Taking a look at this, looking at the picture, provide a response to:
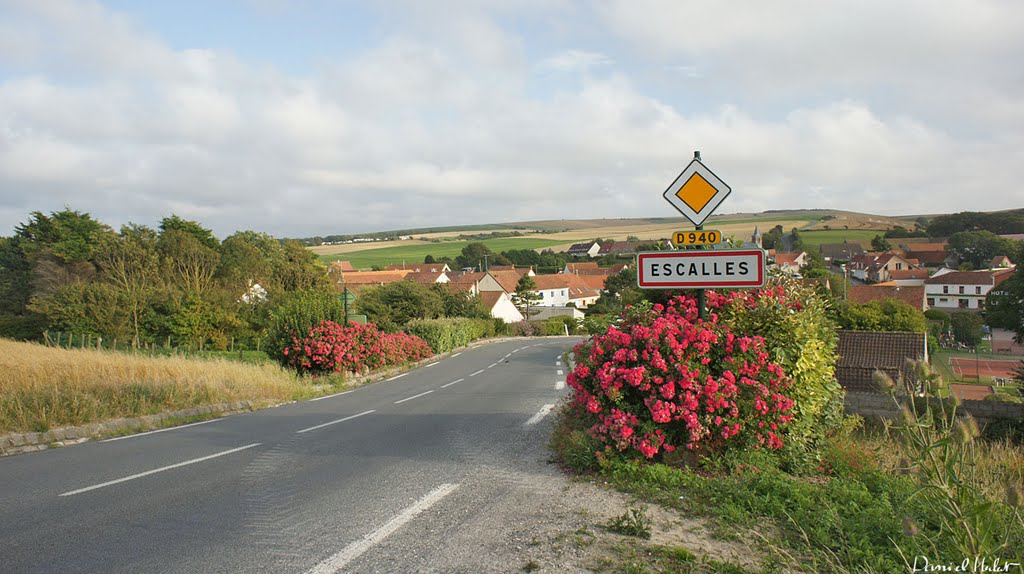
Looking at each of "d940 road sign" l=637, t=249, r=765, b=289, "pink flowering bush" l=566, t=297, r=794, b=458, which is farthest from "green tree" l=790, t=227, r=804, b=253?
"pink flowering bush" l=566, t=297, r=794, b=458

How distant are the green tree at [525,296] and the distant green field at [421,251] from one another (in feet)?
137

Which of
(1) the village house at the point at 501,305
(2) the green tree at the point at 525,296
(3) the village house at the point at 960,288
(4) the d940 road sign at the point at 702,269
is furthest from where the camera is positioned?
(2) the green tree at the point at 525,296

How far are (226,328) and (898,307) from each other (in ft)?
140

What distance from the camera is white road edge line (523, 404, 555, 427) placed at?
9.91 m

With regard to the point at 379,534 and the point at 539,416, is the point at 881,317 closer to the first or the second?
the point at 539,416

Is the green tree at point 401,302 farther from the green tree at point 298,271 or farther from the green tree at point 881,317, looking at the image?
the green tree at point 881,317

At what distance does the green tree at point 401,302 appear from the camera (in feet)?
148

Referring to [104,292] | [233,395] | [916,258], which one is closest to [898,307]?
[233,395]

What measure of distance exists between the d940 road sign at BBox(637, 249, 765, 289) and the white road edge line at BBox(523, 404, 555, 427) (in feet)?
12.6

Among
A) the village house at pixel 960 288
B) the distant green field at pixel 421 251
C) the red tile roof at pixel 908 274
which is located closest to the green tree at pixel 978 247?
the red tile roof at pixel 908 274

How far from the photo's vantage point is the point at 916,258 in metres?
103

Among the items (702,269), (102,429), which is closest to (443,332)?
(102,429)

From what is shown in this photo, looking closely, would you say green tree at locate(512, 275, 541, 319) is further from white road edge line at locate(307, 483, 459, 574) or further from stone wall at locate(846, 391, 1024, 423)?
white road edge line at locate(307, 483, 459, 574)

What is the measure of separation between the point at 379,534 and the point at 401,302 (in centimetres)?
4240
